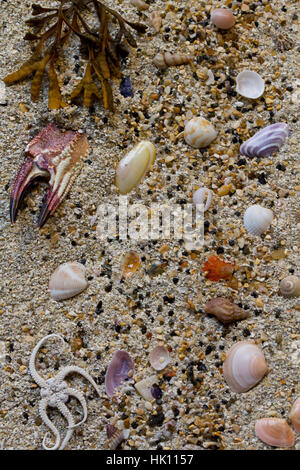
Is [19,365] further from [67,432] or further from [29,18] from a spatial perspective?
[29,18]

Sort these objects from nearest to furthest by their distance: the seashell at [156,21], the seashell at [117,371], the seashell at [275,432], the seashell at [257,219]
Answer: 1. the seashell at [275,432]
2. the seashell at [117,371]
3. the seashell at [257,219]
4. the seashell at [156,21]

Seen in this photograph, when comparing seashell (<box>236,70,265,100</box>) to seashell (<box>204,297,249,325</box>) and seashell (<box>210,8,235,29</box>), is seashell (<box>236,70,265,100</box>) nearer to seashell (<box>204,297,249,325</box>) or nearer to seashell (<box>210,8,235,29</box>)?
seashell (<box>210,8,235,29</box>)

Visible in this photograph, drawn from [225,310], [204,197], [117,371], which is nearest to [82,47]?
[204,197]

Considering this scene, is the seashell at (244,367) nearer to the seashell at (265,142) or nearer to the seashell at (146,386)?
the seashell at (146,386)

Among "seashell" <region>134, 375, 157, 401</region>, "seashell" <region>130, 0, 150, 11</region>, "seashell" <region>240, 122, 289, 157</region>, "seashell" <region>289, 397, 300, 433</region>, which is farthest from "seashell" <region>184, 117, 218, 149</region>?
"seashell" <region>289, 397, 300, 433</region>

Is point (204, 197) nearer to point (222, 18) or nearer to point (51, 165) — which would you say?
point (51, 165)

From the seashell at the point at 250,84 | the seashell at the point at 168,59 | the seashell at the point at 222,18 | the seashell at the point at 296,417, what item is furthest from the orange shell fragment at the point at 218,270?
the seashell at the point at 222,18
